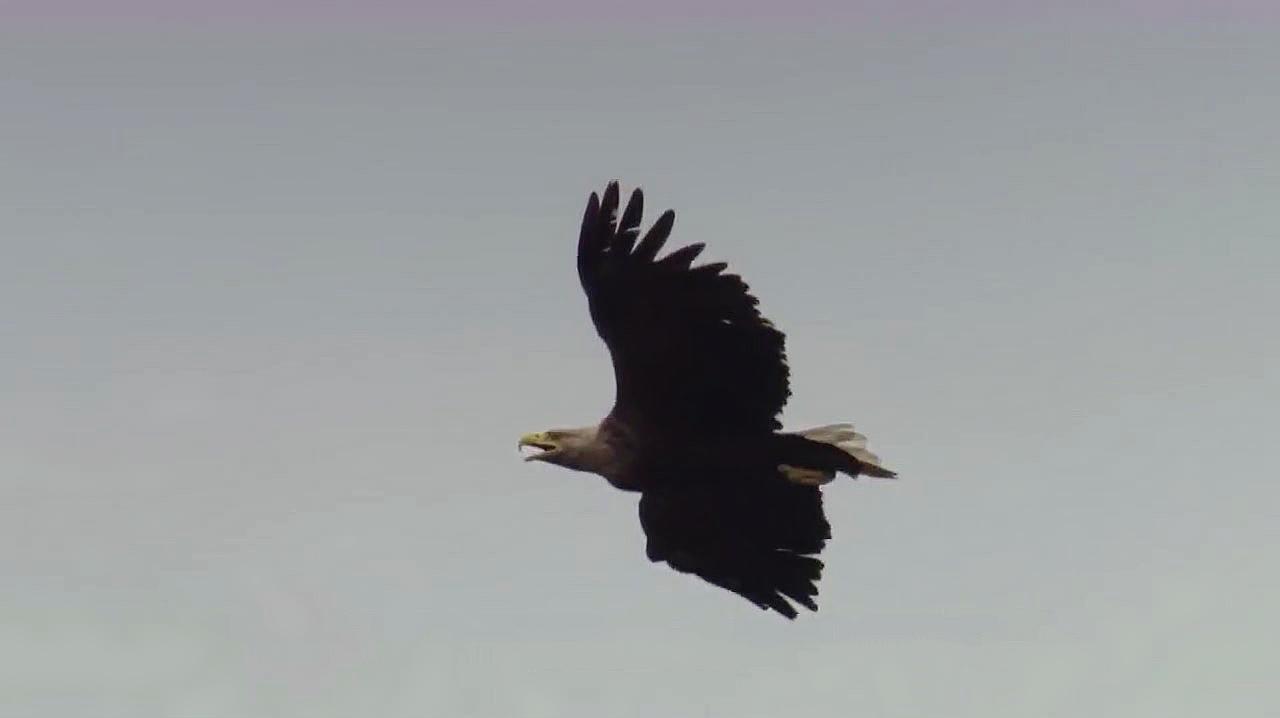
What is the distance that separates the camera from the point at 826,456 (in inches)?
512

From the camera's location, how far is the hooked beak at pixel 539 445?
13367 mm

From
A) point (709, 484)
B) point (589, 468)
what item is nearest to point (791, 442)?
point (709, 484)

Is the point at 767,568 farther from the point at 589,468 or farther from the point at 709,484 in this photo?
the point at 589,468

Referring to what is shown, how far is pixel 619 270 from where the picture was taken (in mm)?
12492

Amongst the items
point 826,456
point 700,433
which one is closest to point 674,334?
point 700,433

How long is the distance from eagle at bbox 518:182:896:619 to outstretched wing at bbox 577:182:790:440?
1 cm

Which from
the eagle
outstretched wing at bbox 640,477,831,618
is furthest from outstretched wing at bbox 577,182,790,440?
outstretched wing at bbox 640,477,831,618

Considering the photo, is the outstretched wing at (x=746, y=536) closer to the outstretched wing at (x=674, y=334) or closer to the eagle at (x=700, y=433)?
the eagle at (x=700, y=433)

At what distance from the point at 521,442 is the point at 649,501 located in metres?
1.23

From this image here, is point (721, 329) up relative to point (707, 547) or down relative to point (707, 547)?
up

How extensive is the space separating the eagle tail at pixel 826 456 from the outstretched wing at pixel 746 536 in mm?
423

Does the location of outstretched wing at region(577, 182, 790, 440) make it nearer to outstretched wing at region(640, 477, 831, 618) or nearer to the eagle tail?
the eagle tail

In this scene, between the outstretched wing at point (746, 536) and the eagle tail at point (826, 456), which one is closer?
the eagle tail at point (826, 456)

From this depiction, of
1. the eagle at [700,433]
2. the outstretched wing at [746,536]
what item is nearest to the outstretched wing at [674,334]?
the eagle at [700,433]
